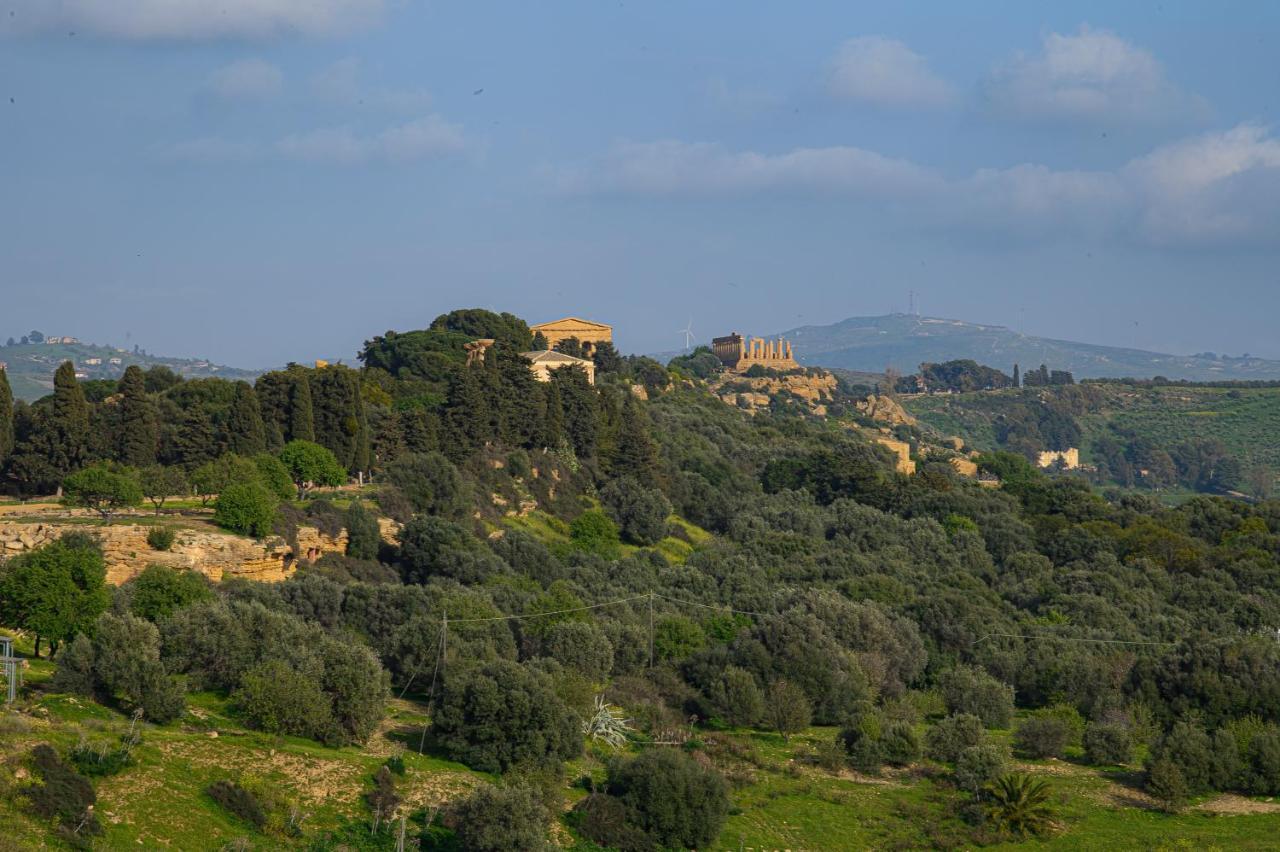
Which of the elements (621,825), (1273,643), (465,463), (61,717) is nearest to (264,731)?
(61,717)

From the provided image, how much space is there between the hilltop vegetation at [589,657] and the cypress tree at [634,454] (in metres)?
0.20

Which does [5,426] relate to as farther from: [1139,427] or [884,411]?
[1139,427]

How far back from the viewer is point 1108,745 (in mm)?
35438

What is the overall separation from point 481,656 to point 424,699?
167 centimetres

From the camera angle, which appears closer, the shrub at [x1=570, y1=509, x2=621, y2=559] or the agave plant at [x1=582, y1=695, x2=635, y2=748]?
the agave plant at [x1=582, y1=695, x2=635, y2=748]

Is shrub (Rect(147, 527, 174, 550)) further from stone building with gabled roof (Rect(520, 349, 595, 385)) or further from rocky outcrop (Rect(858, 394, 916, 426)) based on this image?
rocky outcrop (Rect(858, 394, 916, 426))

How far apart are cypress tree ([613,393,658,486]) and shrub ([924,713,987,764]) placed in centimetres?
3568

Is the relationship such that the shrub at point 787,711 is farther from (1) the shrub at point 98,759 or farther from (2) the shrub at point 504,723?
(1) the shrub at point 98,759

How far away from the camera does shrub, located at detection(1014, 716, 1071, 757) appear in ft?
118

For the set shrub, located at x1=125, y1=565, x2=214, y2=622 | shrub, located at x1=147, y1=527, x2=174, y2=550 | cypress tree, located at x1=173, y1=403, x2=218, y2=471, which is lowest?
shrub, located at x1=125, y1=565, x2=214, y2=622

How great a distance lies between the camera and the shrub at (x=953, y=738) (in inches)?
1373

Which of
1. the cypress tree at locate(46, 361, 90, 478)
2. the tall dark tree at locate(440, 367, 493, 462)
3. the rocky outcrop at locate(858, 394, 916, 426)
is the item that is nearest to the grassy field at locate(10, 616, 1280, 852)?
the cypress tree at locate(46, 361, 90, 478)

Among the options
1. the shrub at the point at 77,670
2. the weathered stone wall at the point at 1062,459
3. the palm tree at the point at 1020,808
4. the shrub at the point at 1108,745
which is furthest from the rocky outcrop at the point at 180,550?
the weathered stone wall at the point at 1062,459

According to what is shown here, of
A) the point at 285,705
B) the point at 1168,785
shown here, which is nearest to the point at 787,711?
the point at 1168,785
